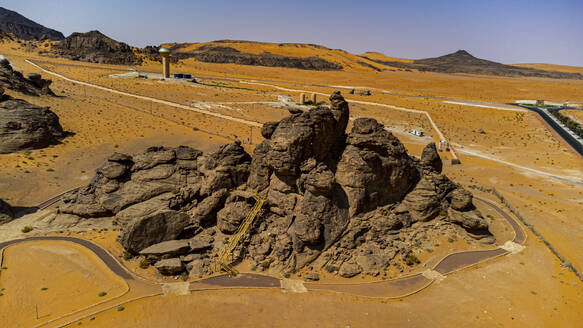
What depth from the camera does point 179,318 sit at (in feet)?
53.8

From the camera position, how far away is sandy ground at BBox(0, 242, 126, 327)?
53.7ft

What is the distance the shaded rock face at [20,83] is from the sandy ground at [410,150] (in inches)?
112

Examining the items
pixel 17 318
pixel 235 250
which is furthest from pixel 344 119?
pixel 17 318

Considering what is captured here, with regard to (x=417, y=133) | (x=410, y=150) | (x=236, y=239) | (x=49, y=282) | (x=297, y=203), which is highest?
(x=417, y=133)

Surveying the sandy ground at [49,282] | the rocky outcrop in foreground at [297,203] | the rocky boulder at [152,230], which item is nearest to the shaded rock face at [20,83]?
the rocky outcrop in foreground at [297,203]

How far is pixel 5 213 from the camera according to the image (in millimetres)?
24500

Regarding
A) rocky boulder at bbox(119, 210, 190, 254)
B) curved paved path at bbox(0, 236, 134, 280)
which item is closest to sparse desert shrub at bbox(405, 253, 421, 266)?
rocky boulder at bbox(119, 210, 190, 254)

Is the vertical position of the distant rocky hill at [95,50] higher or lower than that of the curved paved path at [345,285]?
higher

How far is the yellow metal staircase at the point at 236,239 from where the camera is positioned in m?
20.2

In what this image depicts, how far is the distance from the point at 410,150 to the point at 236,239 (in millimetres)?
36079

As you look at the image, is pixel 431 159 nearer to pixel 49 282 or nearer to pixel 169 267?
pixel 169 267

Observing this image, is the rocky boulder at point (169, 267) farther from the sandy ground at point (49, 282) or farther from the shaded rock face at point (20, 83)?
the shaded rock face at point (20, 83)

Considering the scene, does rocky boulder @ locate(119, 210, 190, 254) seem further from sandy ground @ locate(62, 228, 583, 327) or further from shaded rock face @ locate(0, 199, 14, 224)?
shaded rock face @ locate(0, 199, 14, 224)

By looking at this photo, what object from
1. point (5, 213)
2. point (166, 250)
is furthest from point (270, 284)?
point (5, 213)
